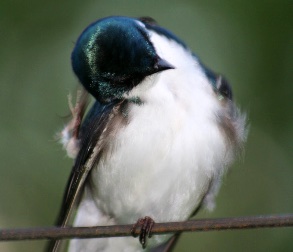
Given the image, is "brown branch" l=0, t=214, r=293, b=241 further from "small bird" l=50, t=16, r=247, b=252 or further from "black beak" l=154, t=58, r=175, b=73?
"black beak" l=154, t=58, r=175, b=73

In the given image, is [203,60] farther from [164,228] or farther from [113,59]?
[164,228]

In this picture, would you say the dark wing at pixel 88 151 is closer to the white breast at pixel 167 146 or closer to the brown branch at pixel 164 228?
the white breast at pixel 167 146

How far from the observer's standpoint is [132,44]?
116 inches

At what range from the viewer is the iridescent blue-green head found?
2938 millimetres

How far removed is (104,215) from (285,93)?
4.22 feet

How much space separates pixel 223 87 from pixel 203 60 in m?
1.36

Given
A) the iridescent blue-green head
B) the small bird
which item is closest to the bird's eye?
the small bird

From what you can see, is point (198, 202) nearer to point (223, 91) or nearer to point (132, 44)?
point (223, 91)

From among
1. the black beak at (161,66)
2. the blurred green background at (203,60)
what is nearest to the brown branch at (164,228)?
the black beak at (161,66)

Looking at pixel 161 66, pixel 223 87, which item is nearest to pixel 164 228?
pixel 161 66

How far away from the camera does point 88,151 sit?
10.2 feet

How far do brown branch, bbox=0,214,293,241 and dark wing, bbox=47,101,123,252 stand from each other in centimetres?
60

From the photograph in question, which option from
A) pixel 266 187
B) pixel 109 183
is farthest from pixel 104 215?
pixel 266 187

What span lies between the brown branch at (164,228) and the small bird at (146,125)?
0.44 meters
